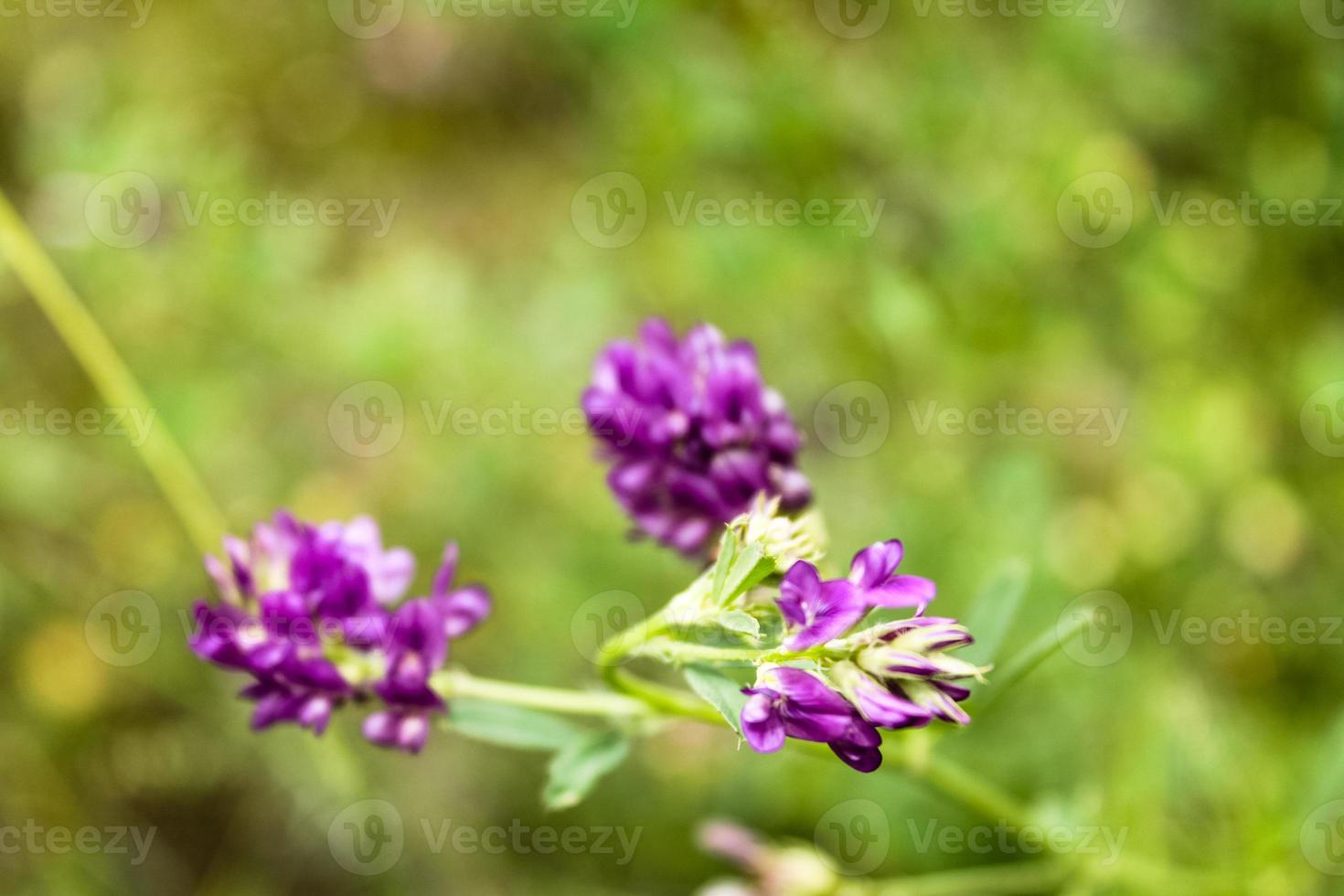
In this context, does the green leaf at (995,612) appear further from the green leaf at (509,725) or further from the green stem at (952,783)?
the green leaf at (509,725)

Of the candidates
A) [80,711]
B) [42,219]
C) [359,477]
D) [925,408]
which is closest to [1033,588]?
[925,408]

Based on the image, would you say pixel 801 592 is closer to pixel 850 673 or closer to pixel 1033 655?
pixel 850 673

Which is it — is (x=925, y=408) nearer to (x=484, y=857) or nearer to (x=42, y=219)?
(x=484, y=857)

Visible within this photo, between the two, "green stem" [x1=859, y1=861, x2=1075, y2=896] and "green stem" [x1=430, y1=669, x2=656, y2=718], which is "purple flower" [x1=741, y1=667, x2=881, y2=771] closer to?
"green stem" [x1=430, y1=669, x2=656, y2=718]

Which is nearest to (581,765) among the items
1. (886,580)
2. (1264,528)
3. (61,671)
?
(886,580)

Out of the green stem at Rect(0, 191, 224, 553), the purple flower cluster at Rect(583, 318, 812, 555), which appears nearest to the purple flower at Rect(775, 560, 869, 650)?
the purple flower cluster at Rect(583, 318, 812, 555)
